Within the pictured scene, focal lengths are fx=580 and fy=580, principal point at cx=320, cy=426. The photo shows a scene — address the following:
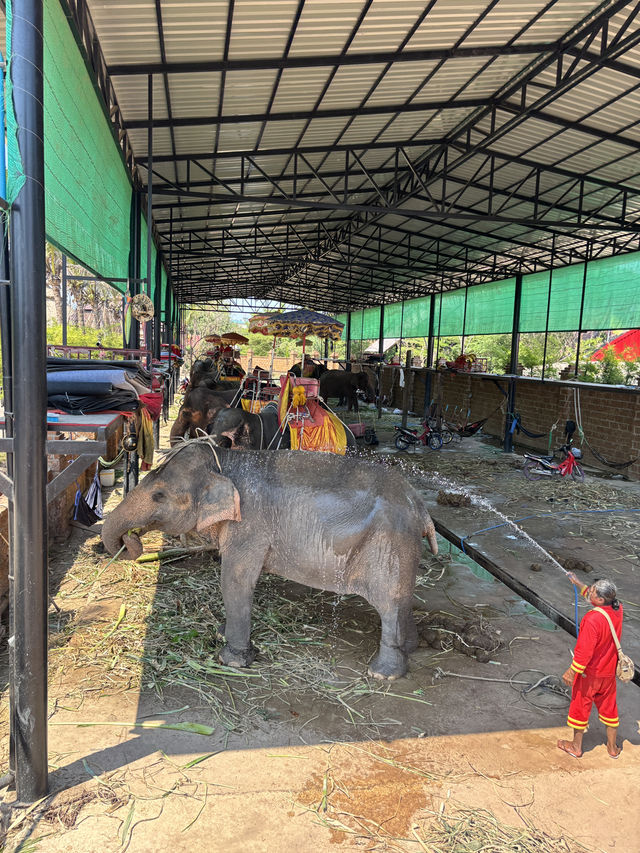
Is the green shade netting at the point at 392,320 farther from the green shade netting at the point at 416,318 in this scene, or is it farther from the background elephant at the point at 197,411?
the background elephant at the point at 197,411

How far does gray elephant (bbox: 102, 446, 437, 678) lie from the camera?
4.00 metres

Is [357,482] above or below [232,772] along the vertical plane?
above

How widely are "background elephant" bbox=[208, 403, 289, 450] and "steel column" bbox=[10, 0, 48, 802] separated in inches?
166

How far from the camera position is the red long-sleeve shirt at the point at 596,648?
3270mm

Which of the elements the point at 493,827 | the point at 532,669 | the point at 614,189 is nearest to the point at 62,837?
the point at 493,827

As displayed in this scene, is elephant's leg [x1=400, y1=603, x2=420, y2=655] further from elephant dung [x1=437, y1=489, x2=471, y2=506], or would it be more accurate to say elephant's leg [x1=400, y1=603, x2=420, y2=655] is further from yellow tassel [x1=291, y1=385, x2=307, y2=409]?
elephant dung [x1=437, y1=489, x2=471, y2=506]

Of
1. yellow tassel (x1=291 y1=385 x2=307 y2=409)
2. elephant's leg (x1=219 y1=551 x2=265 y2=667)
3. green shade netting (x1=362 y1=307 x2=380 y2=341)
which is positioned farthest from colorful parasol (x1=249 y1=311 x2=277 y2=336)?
green shade netting (x1=362 y1=307 x2=380 y2=341)

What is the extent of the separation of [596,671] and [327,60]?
7519mm

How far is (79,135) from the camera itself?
487 centimetres

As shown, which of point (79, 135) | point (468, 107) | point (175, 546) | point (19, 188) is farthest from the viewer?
point (468, 107)

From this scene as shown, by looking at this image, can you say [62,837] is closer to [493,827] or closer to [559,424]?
[493,827]

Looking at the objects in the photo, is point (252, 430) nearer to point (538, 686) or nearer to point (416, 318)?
point (538, 686)

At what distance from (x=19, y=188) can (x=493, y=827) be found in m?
3.70

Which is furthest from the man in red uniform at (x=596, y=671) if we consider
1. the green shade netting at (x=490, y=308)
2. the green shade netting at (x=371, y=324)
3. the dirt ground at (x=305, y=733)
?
the green shade netting at (x=371, y=324)
